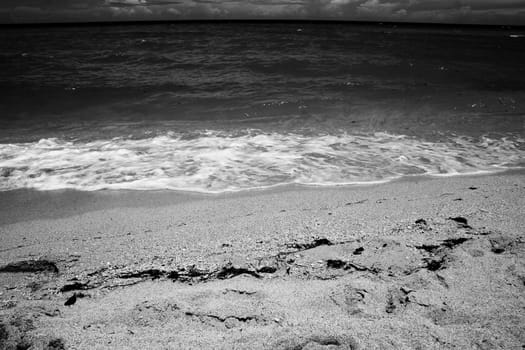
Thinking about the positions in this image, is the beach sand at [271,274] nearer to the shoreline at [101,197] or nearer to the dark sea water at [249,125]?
the shoreline at [101,197]

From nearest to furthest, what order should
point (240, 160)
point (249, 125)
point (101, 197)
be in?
1. point (101, 197)
2. point (240, 160)
3. point (249, 125)

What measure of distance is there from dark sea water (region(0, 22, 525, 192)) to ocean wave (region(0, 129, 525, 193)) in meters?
0.02

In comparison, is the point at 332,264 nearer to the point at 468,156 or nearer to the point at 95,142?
the point at 468,156

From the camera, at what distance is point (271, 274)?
2.33 metres

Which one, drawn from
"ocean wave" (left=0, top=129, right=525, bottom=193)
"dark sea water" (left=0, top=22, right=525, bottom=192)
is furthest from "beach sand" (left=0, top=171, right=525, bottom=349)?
"dark sea water" (left=0, top=22, right=525, bottom=192)

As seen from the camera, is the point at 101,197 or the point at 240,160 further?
the point at 240,160

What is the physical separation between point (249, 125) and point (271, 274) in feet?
17.5

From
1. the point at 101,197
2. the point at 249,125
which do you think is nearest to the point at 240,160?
the point at 101,197

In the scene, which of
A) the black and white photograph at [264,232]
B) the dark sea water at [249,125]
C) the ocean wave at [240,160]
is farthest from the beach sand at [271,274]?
the dark sea water at [249,125]

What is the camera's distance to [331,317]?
1.95 meters

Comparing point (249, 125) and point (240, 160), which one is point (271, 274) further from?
point (249, 125)

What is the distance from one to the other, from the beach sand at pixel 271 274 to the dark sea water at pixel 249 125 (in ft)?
3.33

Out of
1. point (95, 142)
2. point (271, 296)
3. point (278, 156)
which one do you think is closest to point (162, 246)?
point (271, 296)

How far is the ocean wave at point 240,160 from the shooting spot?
4355mm
